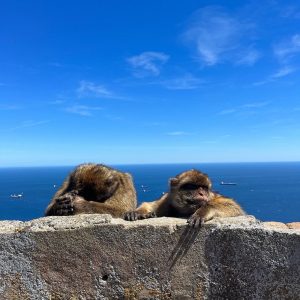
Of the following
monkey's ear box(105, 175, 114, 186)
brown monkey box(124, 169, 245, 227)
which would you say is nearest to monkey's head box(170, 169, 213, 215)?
brown monkey box(124, 169, 245, 227)

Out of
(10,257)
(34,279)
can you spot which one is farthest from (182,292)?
(10,257)

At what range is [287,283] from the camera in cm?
323

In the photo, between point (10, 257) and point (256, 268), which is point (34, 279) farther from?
point (256, 268)

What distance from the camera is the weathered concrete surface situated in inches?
129

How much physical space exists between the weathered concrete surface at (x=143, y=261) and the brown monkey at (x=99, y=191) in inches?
60.3

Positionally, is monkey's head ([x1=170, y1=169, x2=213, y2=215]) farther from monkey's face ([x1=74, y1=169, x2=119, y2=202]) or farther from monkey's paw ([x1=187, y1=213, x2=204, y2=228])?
monkey's paw ([x1=187, y1=213, x2=204, y2=228])

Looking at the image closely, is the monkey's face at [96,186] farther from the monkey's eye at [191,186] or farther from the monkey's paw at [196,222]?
the monkey's paw at [196,222]

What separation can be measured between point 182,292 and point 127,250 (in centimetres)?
55

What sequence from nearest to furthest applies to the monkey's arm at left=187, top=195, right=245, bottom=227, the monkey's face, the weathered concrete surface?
the weathered concrete surface → the monkey's arm at left=187, top=195, right=245, bottom=227 → the monkey's face

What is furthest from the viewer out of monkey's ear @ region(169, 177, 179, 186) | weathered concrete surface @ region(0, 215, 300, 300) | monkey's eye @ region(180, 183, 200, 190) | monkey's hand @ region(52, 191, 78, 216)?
monkey's ear @ region(169, 177, 179, 186)

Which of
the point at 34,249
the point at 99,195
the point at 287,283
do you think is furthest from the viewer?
the point at 99,195

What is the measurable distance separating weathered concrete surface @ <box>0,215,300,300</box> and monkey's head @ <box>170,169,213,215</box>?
1.40 meters

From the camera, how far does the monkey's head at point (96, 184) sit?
5453 mm

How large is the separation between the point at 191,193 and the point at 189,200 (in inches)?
3.4
